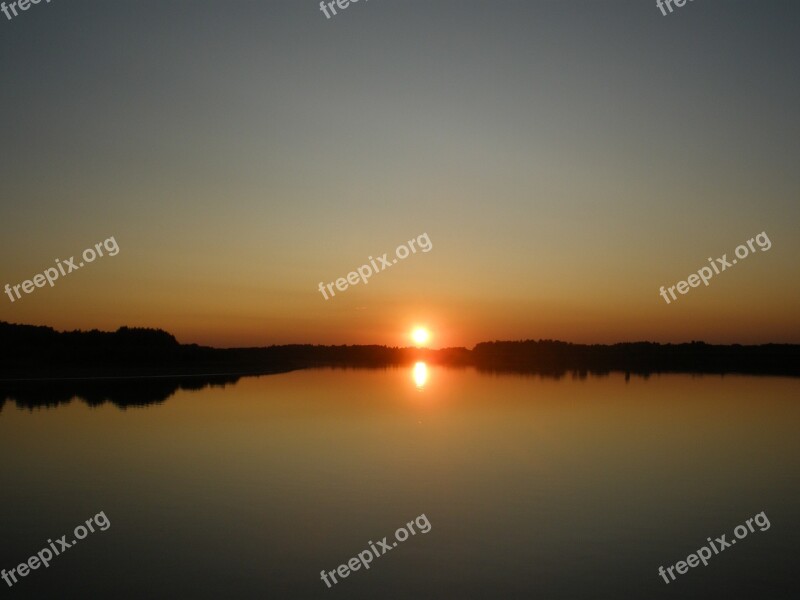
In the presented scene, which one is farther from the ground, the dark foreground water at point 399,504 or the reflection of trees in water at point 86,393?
the reflection of trees in water at point 86,393

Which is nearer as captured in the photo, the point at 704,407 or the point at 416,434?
the point at 416,434

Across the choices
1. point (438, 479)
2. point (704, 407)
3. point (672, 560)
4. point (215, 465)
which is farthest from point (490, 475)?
point (704, 407)

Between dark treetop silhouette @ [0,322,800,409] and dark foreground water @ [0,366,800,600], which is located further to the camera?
dark treetop silhouette @ [0,322,800,409]

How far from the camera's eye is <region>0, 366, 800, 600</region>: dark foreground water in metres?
10.4

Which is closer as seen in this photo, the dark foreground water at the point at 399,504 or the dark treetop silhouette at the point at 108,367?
the dark foreground water at the point at 399,504

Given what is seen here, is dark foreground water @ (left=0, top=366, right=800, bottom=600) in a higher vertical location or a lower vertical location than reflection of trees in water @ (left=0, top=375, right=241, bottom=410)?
lower

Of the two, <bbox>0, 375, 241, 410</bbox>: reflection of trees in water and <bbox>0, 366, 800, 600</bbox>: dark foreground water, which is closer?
<bbox>0, 366, 800, 600</bbox>: dark foreground water

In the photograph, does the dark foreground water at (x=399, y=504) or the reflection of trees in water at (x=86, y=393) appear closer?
the dark foreground water at (x=399, y=504)

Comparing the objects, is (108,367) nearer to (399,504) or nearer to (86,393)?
(86,393)

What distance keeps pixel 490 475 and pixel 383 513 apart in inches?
194

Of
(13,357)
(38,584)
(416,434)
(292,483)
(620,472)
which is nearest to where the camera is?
(38,584)

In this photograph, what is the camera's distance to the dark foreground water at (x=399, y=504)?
10406 mm

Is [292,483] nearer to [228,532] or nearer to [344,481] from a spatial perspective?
[344,481]

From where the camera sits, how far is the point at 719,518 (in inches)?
558
